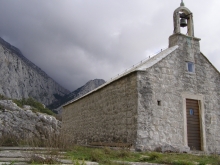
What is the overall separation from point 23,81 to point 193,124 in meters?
45.2

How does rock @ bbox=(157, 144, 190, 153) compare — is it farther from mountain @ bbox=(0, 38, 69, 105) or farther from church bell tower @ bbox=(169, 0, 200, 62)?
mountain @ bbox=(0, 38, 69, 105)

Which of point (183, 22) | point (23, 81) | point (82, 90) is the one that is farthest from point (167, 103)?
→ point (23, 81)

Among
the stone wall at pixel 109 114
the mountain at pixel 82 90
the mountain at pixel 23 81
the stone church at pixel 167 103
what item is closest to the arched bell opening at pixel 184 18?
the stone church at pixel 167 103

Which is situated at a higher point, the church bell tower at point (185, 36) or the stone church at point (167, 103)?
the church bell tower at point (185, 36)

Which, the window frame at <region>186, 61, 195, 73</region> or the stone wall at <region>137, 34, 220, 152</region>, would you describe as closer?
the stone wall at <region>137, 34, 220, 152</region>

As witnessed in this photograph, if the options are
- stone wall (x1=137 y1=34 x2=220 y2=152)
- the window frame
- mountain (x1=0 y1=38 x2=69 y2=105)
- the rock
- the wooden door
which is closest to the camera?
the rock

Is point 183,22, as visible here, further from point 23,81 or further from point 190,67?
point 23,81

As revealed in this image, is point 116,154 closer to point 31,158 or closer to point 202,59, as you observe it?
point 31,158

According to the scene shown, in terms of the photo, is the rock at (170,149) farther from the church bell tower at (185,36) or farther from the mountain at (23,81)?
the mountain at (23,81)

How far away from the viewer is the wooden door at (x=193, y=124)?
1111cm

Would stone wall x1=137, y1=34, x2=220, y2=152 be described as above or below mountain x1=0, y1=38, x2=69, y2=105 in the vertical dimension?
below

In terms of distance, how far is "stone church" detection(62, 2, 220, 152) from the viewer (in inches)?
392

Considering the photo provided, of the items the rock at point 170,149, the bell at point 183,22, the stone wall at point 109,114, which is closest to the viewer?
the rock at point 170,149

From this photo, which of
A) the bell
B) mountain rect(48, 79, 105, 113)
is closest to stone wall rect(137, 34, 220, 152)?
the bell
